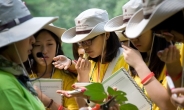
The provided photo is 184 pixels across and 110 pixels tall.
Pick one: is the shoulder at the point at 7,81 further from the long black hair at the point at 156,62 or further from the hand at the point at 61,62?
the hand at the point at 61,62

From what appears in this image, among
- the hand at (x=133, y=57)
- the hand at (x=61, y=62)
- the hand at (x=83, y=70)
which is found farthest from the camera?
the hand at (x=61, y=62)

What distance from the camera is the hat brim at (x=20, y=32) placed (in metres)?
1.57

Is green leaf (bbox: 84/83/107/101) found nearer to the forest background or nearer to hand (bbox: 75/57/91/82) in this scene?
hand (bbox: 75/57/91/82)

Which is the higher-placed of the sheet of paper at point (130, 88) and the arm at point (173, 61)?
the arm at point (173, 61)

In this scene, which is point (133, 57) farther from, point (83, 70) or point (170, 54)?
point (83, 70)

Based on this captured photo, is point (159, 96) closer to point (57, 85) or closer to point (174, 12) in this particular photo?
point (174, 12)

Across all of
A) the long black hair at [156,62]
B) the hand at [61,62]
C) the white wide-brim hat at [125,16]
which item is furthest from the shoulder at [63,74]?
the long black hair at [156,62]

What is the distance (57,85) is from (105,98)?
84 centimetres

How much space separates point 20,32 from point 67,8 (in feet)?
14.4

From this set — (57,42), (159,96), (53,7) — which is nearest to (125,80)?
(159,96)

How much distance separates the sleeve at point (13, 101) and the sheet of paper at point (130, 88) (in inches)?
21.7

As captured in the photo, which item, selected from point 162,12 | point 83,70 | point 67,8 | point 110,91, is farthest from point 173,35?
point 67,8

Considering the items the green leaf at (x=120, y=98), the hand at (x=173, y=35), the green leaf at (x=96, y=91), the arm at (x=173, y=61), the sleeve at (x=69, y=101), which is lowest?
the sleeve at (x=69, y=101)

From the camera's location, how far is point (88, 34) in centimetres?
238
